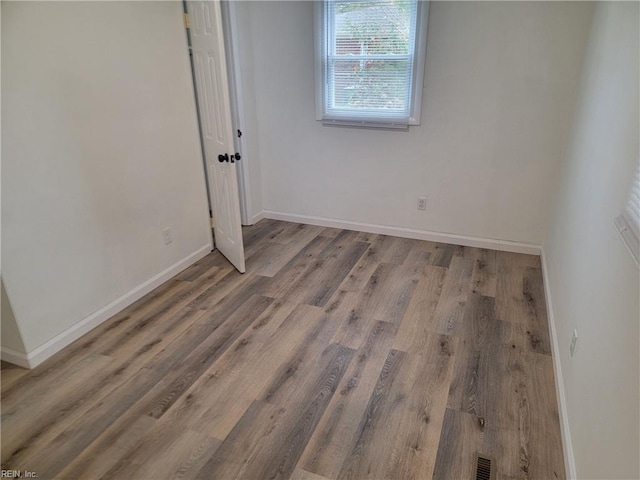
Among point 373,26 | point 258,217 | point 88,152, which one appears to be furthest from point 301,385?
point 373,26

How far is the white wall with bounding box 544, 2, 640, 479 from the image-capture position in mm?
1136

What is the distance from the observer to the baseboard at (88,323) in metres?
2.15

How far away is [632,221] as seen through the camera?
1254mm

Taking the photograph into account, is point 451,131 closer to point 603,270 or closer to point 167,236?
point 603,270

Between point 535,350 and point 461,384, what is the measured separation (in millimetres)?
571

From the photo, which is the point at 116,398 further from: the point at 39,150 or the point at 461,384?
the point at 461,384

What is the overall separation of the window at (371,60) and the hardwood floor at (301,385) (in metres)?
1.48

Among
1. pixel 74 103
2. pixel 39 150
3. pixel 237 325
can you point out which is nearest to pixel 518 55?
pixel 237 325

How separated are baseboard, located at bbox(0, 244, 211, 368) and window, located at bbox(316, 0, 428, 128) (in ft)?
6.27

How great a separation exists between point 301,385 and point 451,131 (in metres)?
2.45

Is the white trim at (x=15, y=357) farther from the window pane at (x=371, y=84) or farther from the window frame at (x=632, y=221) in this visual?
the window pane at (x=371, y=84)

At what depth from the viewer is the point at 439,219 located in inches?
146

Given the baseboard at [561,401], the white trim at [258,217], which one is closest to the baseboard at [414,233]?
the white trim at [258,217]

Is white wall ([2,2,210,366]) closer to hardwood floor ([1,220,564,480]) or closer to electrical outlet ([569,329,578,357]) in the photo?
hardwood floor ([1,220,564,480])
